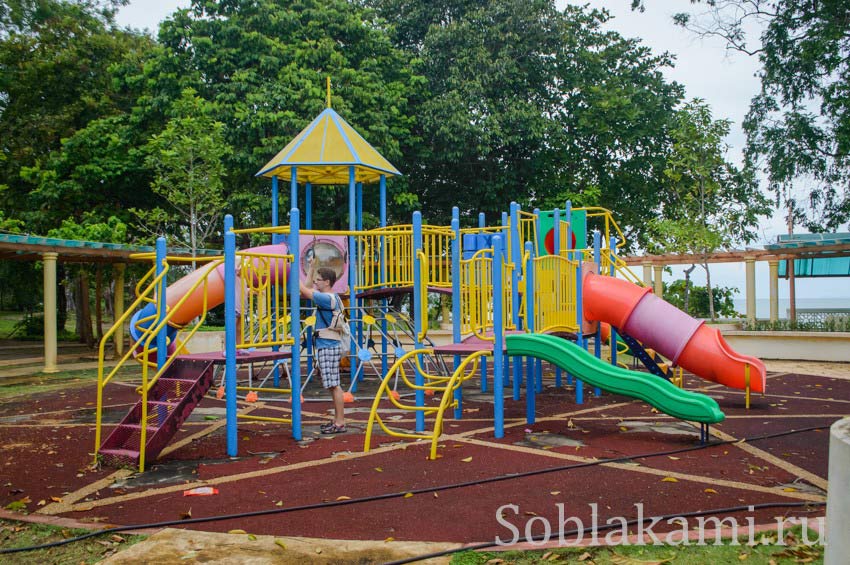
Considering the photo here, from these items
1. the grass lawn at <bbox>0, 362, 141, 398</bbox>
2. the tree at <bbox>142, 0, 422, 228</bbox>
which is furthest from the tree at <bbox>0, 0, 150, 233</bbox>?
the grass lawn at <bbox>0, 362, 141, 398</bbox>

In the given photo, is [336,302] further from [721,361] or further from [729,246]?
[729,246]

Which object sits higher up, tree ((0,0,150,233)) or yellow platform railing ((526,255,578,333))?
tree ((0,0,150,233))

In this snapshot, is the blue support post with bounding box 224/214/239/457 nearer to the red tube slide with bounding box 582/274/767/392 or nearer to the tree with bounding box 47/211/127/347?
the red tube slide with bounding box 582/274/767/392

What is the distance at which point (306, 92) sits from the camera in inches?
824

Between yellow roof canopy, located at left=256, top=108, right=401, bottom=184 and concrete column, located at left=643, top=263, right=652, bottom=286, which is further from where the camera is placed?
concrete column, located at left=643, top=263, right=652, bottom=286

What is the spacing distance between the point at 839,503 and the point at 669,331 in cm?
829

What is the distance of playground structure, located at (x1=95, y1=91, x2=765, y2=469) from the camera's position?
7.29 metres

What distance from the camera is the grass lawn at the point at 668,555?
4047 millimetres

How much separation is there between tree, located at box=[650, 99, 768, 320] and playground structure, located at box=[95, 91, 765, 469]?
9300 millimetres

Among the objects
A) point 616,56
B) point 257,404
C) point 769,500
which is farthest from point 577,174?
point 769,500

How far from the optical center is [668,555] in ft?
13.6

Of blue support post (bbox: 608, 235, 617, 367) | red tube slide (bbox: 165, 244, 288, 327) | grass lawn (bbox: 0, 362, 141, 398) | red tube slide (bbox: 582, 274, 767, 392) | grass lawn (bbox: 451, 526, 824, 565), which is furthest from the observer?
grass lawn (bbox: 0, 362, 141, 398)

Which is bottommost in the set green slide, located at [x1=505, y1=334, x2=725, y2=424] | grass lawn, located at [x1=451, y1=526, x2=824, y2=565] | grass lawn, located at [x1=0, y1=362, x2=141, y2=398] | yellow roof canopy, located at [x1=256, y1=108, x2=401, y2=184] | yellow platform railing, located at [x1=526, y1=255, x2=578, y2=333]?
grass lawn, located at [x1=0, y1=362, x2=141, y2=398]

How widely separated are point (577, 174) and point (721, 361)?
1649cm
